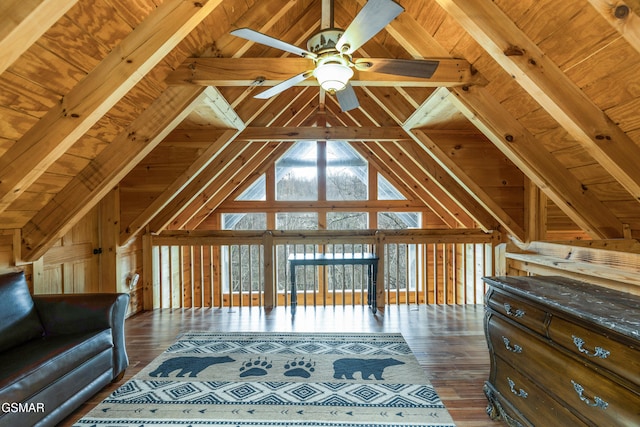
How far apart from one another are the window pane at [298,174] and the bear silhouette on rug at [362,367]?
4.12 meters

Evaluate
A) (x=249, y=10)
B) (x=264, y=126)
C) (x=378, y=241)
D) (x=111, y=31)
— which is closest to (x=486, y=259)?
(x=378, y=241)

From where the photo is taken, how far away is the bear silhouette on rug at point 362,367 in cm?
238

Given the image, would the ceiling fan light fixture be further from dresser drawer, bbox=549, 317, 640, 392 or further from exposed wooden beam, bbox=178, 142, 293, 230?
exposed wooden beam, bbox=178, 142, 293, 230

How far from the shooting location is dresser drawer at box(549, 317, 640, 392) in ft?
3.48

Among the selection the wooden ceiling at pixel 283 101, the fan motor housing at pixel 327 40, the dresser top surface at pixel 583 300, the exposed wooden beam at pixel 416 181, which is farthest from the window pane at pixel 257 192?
the dresser top surface at pixel 583 300

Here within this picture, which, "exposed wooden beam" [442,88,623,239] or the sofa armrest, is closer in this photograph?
the sofa armrest

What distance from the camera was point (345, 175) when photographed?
21.0 feet

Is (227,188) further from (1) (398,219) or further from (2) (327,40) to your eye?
(2) (327,40)

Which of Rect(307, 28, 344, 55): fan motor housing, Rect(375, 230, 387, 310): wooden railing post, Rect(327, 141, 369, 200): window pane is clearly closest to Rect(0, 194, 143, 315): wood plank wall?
Rect(307, 28, 344, 55): fan motor housing

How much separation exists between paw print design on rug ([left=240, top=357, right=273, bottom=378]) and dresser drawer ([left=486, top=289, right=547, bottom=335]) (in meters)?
1.69

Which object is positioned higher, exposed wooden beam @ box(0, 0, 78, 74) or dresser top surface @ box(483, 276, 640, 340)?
exposed wooden beam @ box(0, 0, 78, 74)

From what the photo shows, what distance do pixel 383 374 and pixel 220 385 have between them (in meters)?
1.19

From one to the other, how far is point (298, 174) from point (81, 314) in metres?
4.60

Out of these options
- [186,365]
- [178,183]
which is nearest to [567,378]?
[186,365]
